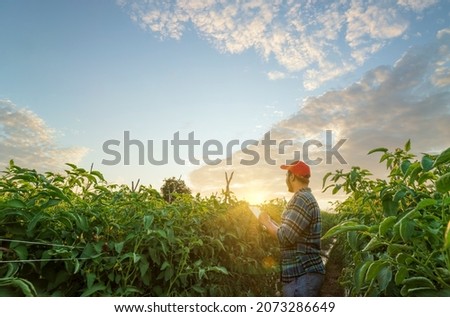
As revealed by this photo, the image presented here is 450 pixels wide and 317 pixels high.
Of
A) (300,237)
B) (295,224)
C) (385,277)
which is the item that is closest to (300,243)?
(300,237)

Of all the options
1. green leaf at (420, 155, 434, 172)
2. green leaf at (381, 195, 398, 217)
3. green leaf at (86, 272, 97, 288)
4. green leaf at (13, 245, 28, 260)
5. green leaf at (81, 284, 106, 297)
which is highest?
green leaf at (420, 155, 434, 172)

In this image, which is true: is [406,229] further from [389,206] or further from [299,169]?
[299,169]

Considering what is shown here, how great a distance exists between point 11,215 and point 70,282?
1.63 feet

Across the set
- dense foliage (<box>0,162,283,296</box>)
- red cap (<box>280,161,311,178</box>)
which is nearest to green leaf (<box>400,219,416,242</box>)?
dense foliage (<box>0,162,283,296</box>)

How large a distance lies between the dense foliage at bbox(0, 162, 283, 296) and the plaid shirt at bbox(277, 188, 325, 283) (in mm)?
671

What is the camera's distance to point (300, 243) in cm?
366

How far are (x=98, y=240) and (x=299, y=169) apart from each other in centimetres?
232

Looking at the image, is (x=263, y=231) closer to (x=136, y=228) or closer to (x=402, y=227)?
(x=136, y=228)

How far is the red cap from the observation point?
3850 mm

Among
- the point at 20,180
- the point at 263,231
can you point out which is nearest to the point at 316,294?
the point at 263,231

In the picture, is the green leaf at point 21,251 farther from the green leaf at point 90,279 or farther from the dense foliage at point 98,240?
the green leaf at point 90,279

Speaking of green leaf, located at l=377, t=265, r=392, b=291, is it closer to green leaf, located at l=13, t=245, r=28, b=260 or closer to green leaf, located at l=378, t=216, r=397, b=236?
green leaf, located at l=378, t=216, r=397, b=236

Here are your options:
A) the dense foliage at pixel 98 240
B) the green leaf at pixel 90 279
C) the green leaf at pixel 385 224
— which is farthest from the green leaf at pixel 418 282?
the green leaf at pixel 90 279

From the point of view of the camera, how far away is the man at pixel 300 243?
11.7 ft
